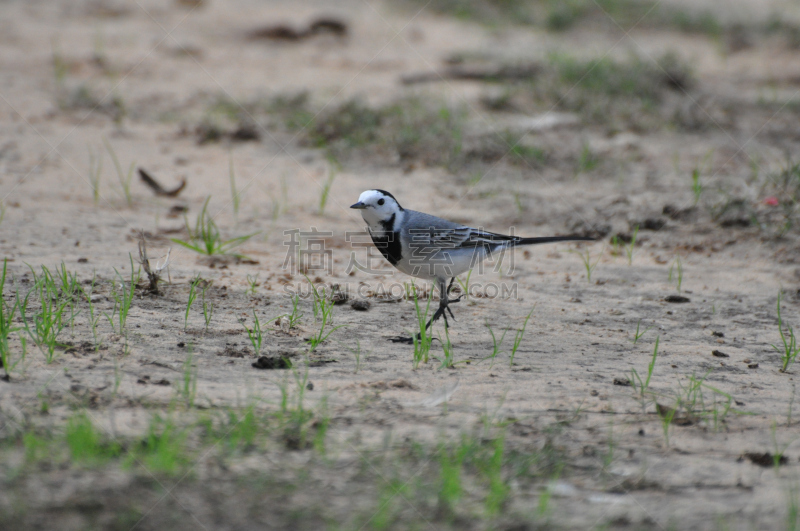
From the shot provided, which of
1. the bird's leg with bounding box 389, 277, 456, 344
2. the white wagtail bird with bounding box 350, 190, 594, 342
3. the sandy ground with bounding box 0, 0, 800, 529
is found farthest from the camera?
the white wagtail bird with bounding box 350, 190, 594, 342

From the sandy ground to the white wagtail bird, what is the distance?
1.07ft

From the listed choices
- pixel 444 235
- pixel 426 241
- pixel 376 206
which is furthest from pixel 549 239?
pixel 376 206

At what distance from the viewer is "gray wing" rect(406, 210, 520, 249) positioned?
4820 millimetres

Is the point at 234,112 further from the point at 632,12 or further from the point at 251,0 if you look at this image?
the point at 632,12

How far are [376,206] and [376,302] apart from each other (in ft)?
2.22

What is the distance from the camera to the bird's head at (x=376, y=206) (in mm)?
4801

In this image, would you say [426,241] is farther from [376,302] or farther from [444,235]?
[376,302]

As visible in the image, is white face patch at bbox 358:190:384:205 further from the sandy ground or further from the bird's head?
the sandy ground

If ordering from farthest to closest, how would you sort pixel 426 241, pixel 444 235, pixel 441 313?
pixel 444 235
pixel 426 241
pixel 441 313

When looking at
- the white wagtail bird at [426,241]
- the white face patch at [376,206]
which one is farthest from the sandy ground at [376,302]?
the white face patch at [376,206]

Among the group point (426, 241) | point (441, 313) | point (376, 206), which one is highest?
point (376, 206)

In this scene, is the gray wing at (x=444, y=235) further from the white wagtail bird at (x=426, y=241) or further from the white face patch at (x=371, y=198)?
the white face patch at (x=371, y=198)

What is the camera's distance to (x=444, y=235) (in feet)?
16.2

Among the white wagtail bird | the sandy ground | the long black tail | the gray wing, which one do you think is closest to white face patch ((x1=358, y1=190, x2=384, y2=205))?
the white wagtail bird
